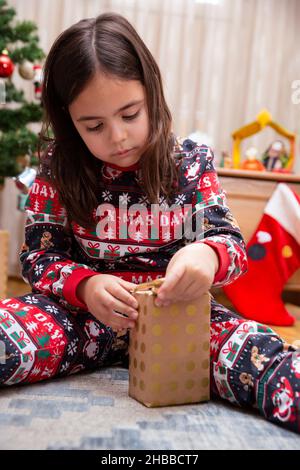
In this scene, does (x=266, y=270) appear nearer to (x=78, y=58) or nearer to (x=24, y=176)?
(x=24, y=176)

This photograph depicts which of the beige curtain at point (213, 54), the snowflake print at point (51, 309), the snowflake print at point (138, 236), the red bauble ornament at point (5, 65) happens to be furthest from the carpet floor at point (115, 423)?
the beige curtain at point (213, 54)

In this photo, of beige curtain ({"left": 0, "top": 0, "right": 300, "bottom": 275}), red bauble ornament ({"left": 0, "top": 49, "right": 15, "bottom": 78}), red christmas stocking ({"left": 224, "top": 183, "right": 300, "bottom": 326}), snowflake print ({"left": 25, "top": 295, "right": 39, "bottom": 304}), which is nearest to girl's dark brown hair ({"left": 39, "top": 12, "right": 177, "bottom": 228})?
snowflake print ({"left": 25, "top": 295, "right": 39, "bottom": 304})

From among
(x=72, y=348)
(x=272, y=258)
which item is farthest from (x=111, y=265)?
(x=272, y=258)

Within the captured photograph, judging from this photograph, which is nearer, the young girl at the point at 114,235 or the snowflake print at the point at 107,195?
the young girl at the point at 114,235

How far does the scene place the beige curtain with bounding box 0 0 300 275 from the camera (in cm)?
254

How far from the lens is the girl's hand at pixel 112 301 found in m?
0.80

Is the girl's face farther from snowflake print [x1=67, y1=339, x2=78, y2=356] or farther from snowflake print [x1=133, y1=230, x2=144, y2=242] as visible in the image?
snowflake print [x1=67, y1=339, x2=78, y2=356]

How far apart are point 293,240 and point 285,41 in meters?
1.19

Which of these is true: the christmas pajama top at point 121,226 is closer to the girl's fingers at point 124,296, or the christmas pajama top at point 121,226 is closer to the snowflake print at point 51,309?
the snowflake print at point 51,309

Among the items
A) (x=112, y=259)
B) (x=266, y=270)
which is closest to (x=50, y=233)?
(x=112, y=259)

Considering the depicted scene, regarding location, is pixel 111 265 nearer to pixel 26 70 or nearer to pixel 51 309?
pixel 51 309

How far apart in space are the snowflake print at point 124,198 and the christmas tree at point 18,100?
3.82 feet

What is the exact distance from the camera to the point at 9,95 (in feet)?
7.04

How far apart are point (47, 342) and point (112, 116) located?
1.19 feet
